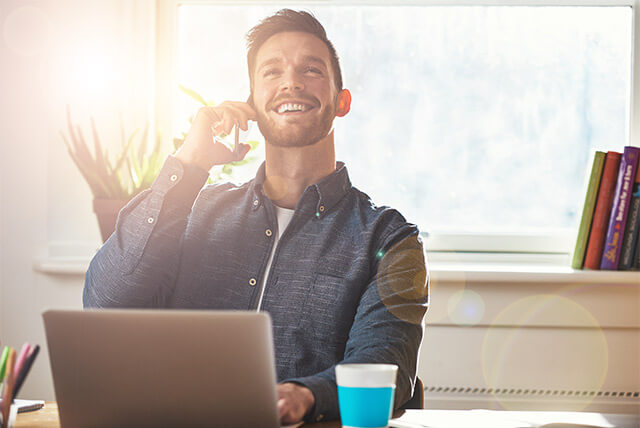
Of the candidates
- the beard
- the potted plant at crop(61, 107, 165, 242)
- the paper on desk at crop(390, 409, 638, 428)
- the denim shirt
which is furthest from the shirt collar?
the paper on desk at crop(390, 409, 638, 428)

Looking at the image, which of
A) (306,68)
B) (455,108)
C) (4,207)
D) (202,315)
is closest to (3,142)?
(4,207)

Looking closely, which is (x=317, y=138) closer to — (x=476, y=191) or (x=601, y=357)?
(x=476, y=191)

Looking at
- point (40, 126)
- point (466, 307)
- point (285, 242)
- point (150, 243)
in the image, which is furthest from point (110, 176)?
point (466, 307)

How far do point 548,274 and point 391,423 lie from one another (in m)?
1.12

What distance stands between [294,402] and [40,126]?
4.79 ft

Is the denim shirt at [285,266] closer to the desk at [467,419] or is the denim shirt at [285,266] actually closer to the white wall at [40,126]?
the desk at [467,419]

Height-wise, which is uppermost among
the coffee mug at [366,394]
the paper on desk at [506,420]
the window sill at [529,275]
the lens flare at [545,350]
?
the coffee mug at [366,394]

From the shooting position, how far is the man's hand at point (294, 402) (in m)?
0.83

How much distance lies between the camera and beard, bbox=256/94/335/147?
1525 mm

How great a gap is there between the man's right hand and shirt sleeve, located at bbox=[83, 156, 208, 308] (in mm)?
46

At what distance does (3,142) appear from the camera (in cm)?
196

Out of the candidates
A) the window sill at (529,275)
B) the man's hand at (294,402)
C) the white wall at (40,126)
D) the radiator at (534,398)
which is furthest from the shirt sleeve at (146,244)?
the radiator at (534,398)

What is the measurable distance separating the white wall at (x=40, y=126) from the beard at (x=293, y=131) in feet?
2.09

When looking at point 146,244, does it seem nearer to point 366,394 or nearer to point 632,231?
point 366,394
